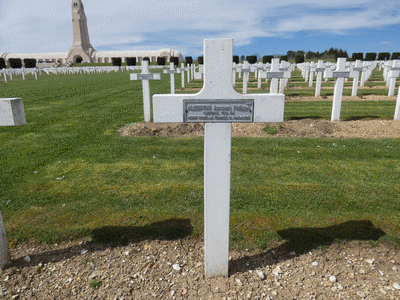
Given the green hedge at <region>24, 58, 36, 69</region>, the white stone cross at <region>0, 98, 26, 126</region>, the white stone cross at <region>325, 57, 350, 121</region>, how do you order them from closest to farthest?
the white stone cross at <region>0, 98, 26, 126</region>, the white stone cross at <region>325, 57, 350, 121</region>, the green hedge at <region>24, 58, 36, 69</region>

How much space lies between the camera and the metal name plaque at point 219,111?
7.68 feet

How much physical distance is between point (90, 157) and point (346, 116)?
306 inches

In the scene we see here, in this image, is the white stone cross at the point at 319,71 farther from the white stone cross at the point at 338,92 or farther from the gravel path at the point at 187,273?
the gravel path at the point at 187,273

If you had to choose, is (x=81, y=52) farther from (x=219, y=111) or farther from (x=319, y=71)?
(x=219, y=111)

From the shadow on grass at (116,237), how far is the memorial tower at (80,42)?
85122mm

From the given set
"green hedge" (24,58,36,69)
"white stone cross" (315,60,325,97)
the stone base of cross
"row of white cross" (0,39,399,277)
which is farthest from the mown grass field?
"green hedge" (24,58,36,69)

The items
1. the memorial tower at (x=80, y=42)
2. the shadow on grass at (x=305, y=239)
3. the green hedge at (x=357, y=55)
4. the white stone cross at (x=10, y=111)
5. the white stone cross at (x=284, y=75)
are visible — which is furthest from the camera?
the memorial tower at (x=80, y=42)

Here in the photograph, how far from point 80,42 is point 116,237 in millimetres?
87661

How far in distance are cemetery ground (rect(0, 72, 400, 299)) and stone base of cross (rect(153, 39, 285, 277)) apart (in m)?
0.71

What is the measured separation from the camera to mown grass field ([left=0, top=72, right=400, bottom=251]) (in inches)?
131

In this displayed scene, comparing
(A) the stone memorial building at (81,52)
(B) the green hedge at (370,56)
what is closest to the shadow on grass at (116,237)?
(B) the green hedge at (370,56)

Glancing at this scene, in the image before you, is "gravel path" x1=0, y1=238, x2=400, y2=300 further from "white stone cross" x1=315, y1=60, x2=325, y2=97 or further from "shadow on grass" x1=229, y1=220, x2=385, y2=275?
"white stone cross" x1=315, y1=60, x2=325, y2=97

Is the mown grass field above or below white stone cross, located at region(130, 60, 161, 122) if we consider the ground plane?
below

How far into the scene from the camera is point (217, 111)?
235 cm
